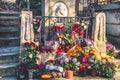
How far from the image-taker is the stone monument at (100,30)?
10.2 metres

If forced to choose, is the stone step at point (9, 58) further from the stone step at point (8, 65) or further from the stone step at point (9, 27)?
the stone step at point (9, 27)

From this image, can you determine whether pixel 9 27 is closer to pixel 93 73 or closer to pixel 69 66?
pixel 69 66

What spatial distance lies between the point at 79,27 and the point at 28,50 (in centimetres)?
246

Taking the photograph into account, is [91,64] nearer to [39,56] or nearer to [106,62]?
[106,62]

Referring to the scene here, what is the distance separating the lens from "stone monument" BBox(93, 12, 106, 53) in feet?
33.6

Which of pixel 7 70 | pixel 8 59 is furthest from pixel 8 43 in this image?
pixel 7 70

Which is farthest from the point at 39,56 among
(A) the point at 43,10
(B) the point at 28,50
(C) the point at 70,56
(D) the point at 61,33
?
(A) the point at 43,10

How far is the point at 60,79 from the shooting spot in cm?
838

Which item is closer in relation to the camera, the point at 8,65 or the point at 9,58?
the point at 8,65

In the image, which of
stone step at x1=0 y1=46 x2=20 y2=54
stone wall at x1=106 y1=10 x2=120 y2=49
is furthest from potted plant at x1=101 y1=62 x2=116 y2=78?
stone wall at x1=106 y1=10 x2=120 y2=49

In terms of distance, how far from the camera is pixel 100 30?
33.7 ft

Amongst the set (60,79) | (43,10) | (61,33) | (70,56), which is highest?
(43,10)

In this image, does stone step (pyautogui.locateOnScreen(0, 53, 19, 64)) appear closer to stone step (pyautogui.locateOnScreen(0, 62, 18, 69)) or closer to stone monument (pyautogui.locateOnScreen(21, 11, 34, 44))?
stone step (pyautogui.locateOnScreen(0, 62, 18, 69))

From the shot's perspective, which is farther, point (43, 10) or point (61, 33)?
point (43, 10)
